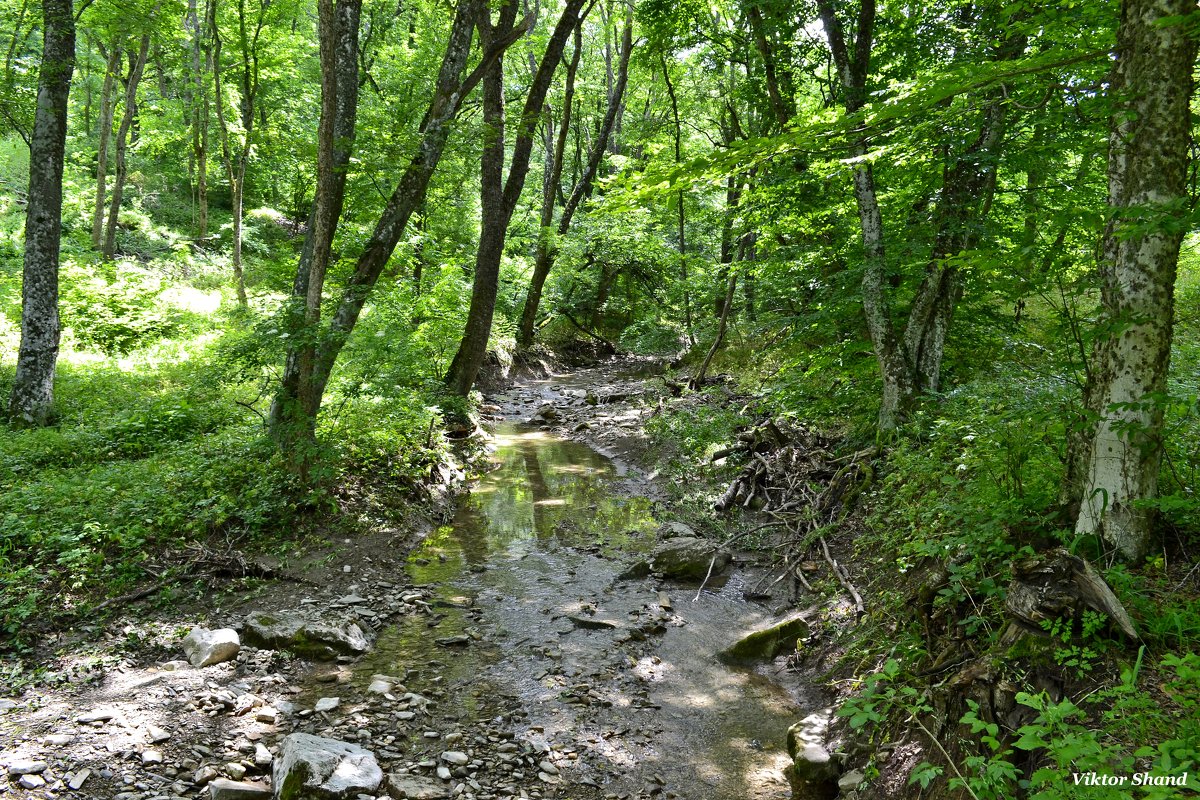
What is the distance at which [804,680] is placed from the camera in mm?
5477

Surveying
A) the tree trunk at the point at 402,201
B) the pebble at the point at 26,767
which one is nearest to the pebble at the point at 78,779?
the pebble at the point at 26,767

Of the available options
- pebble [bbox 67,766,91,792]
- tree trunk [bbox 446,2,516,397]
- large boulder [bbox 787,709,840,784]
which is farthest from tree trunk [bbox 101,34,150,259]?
large boulder [bbox 787,709,840,784]

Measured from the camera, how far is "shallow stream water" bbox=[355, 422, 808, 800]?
4.52 meters

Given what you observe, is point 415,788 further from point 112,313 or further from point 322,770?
point 112,313

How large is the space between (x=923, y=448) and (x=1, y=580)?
853cm

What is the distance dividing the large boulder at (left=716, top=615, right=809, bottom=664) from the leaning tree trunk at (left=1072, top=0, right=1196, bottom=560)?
2727 mm

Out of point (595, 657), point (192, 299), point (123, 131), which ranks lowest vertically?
point (595, 657)

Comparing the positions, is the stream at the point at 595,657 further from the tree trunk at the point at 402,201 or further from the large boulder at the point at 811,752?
the tree trunk at the point at 402,201

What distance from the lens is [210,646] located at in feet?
17.1

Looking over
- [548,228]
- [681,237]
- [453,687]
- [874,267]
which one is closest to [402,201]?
[874,267]

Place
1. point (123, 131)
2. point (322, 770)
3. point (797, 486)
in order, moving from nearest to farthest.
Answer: point (322, 770), point (797, 486), point (123, 131)

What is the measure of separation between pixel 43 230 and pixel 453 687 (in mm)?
9726

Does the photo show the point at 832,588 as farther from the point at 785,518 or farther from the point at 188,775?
the point at 188,775

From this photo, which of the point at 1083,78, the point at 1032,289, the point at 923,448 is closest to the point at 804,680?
the point at 923,448
